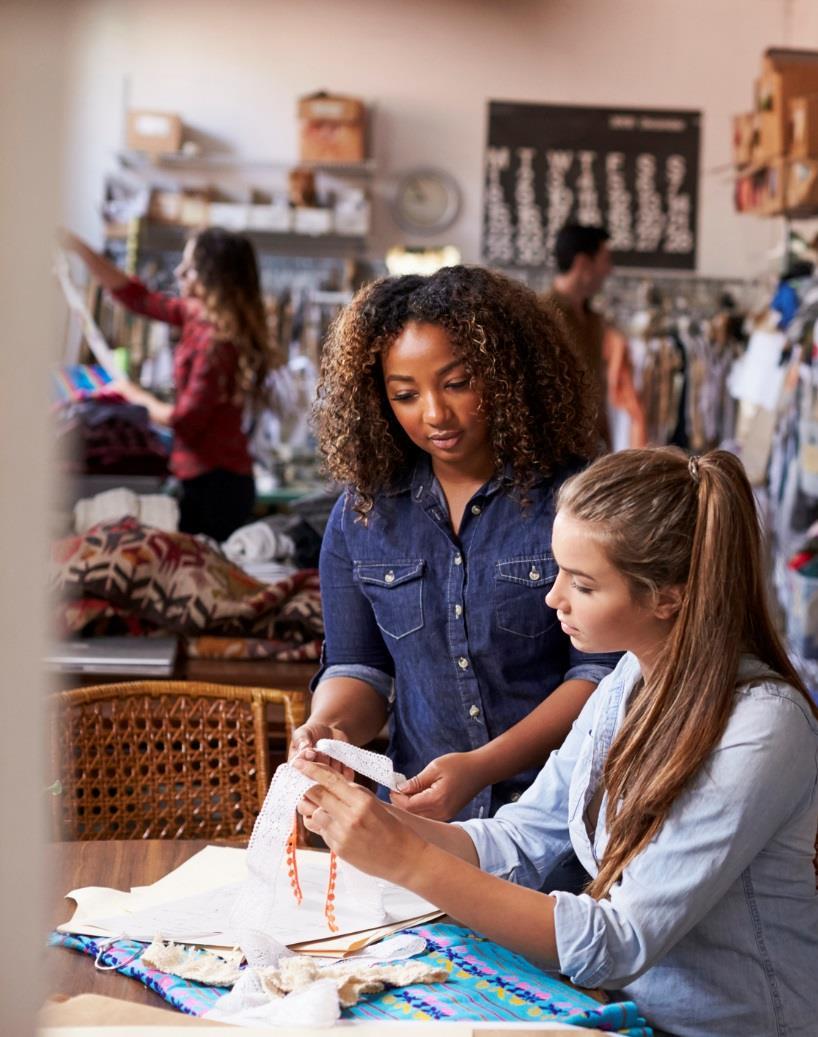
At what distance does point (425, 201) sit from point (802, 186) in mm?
2454

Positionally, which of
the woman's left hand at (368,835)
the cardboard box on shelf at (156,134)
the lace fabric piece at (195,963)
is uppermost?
the cardboard box on shelf at (156,134)

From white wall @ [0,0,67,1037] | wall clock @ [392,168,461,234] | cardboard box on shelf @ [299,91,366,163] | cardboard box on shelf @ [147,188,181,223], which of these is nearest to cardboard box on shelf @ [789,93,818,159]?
wall clock @ [392,168,461,234]

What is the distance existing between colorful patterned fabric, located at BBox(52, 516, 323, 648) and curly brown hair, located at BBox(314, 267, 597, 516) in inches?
47.4

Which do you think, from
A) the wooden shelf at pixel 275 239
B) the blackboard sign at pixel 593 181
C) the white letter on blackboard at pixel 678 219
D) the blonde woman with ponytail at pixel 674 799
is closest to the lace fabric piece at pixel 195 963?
the blonde woman with ponytail at pixel 674 799

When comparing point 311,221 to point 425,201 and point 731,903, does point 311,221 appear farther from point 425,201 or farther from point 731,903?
point 731,903

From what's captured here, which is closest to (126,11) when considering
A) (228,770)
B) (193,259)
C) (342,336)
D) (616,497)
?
(616,497)

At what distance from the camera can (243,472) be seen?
4684 millimetres

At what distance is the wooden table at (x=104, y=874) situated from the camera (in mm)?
1321

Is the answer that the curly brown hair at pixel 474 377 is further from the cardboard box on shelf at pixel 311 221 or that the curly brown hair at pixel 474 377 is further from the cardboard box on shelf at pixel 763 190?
the cardboard box on shelf at pixel 311 221

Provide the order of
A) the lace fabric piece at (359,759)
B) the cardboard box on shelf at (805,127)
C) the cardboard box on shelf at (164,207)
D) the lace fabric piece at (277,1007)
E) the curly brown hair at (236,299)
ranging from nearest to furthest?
the lace fabric piece at (277,1007) → the lace fabric piece at (359,759) → the curly brown hair at (236,299) → the cardboard box on shelf at (805,127) → the cardboard box on shelf at (164,207)

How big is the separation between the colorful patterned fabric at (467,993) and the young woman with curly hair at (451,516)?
0.46 meters

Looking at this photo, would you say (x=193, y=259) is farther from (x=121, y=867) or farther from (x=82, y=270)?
(x=121, y=867)

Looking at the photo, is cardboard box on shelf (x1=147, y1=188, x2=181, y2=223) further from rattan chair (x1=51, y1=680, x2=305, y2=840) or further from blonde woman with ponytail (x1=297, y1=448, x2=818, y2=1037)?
blonde woman with ponytail (x1=297, y1=448, x2=818, y2=1037)

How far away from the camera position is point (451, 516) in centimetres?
195
